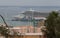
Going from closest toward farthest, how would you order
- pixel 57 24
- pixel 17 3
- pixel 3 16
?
pixel 57 24 < pixel 3 16 < pixel 17 3

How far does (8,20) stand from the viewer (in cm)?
715

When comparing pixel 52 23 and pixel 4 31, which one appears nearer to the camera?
pixel 4 31

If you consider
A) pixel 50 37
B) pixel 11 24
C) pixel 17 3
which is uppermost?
pixel 17 3

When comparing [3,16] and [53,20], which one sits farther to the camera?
[3,16]

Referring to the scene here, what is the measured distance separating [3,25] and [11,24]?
18.5 inches

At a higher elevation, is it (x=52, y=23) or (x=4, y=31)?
(x=52, y=23)

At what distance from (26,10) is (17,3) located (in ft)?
4.61

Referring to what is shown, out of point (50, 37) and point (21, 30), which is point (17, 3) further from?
point (50, 37)

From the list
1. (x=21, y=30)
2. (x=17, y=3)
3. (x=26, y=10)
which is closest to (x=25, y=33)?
(x=21, y=30)

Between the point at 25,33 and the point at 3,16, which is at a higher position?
the point at 3,16

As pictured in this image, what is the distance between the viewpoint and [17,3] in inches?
325

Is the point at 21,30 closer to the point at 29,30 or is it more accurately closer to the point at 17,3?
the point at 29,30

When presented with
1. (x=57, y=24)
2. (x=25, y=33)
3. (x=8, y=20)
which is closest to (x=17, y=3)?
(x=8, y=20)

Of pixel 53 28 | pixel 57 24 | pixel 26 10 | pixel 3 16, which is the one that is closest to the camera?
pixel 57 24
